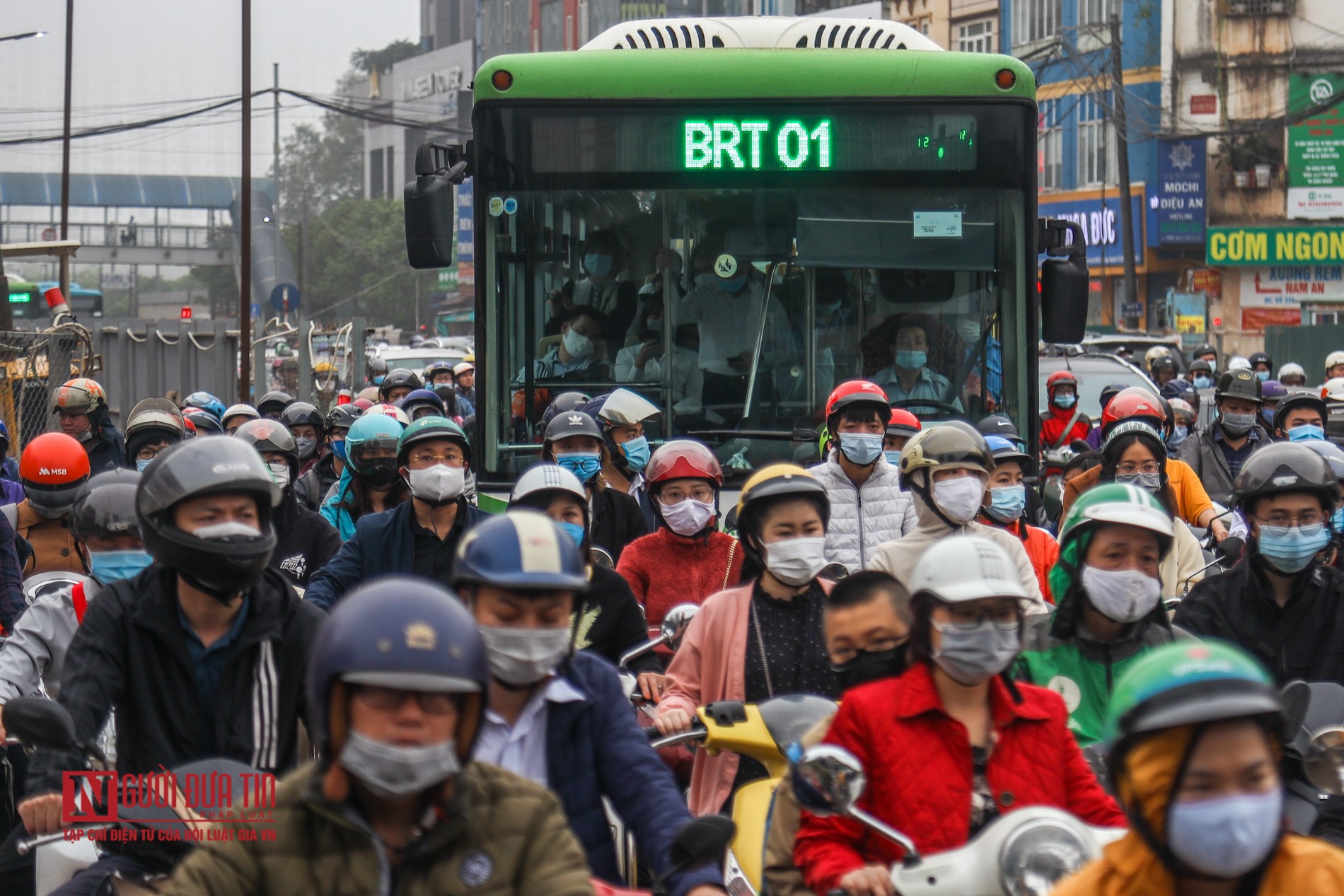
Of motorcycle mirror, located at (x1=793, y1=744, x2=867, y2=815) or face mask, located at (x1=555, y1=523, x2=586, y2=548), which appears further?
face mask, located at (x1=555, y1=523, x2=586, y2=548)

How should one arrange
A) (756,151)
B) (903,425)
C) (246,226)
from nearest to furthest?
(903,425) → (756,151) → (246,226)

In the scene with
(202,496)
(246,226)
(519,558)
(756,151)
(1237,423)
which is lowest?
(519,558)

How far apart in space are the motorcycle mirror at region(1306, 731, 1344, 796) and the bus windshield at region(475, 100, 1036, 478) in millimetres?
4908

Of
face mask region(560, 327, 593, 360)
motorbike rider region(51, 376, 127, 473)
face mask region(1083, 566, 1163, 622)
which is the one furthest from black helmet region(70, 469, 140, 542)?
motorbike rider region(51, 376, 127, 473)

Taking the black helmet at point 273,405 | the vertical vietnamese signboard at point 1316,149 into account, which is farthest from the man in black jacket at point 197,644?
the vertical vietnamese signboard at point 1316,149

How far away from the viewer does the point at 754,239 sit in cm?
877

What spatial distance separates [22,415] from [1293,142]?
119ft

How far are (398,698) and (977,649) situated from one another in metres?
1.45

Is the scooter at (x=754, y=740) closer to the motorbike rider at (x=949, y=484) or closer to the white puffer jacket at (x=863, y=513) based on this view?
the motorbike rider at (x=949, y=484)

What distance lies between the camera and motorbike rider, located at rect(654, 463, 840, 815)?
508 centimetres

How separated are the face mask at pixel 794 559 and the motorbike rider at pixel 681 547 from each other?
155cm

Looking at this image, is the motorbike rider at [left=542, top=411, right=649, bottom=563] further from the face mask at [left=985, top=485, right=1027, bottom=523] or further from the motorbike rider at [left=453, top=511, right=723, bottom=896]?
the motorbike rider at [left=453, top=511, right=723, bottom=896]

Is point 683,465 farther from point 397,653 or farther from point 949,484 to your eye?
point 397,653

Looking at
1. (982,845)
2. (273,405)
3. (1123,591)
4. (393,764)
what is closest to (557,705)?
(982,845)
